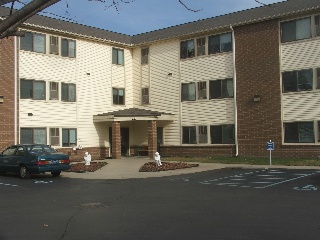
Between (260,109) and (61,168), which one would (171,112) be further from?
(61,168)

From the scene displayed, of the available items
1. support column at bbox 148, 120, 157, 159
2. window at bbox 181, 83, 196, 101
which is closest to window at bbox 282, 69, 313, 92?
window at bbox 181, 83, 196, 101

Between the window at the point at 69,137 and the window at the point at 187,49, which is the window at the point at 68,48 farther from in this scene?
the window at the point at 187,49

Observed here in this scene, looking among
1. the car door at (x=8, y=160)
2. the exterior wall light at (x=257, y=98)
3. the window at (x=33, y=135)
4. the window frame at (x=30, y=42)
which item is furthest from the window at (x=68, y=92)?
the exterior wall light at (x=257, y=98)

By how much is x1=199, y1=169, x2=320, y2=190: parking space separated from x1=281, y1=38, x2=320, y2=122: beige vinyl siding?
22.0ft

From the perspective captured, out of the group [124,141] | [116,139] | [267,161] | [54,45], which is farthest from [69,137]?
[267,161]

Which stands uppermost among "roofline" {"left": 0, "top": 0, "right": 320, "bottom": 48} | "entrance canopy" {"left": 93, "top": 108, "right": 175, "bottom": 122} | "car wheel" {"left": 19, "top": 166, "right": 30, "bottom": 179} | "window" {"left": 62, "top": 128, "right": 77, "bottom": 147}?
"roofline" {"left": 0, "top": 0, "right": 320, "bottom": 48}

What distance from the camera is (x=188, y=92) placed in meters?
30.8

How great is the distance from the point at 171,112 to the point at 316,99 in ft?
34.2

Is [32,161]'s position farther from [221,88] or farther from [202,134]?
[221,88]

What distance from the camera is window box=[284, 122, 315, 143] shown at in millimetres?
25734

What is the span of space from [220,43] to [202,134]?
6.40m

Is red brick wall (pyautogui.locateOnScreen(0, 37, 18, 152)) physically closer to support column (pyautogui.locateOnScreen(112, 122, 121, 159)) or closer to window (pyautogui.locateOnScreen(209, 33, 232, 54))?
support column (pyautogui.locateOnScreen(112, 122, 121, 159))

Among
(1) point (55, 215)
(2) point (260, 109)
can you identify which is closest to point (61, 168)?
(1) point (55, 215)

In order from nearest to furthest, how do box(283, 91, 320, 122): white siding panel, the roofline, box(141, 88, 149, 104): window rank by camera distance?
box(283, 91, 320, 122): white siding panel
the roofline
box(141, 88, 149, 104): window
